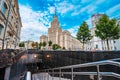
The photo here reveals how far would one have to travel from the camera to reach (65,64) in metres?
14.2

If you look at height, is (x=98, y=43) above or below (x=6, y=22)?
below

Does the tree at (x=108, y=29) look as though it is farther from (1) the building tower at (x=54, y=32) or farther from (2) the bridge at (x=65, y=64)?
(1) the building tower at (x=54, y=32)

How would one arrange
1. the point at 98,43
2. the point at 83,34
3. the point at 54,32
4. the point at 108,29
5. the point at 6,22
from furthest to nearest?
the point at 54,32
the point at 98,43
the point at 83,34
the point at 108,29
the point at 6,22

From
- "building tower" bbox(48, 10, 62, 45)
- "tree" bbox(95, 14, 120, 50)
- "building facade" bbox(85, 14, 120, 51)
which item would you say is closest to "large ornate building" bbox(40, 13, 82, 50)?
"building tower" bbox(48, 10, 62, 45)

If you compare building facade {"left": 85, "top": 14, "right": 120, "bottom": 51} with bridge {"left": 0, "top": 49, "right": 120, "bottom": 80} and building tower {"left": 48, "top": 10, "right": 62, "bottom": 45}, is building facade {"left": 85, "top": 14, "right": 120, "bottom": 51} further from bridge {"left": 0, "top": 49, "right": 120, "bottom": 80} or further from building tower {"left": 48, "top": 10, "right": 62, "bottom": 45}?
building tower {"left": 48, "top": 10, "right": 62, "bottom": 45}

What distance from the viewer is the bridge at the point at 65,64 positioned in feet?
6.08

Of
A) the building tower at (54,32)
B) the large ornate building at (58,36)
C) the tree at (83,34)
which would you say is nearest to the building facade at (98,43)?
the tree at (83,34)

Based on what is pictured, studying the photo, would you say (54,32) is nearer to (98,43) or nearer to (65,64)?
(98,43)

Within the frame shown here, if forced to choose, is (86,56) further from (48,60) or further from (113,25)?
(113,25)

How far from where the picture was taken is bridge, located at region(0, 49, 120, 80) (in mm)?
1853

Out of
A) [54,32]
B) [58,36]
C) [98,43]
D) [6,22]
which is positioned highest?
[54,32]

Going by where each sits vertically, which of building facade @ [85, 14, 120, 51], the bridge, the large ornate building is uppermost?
the large ornate building

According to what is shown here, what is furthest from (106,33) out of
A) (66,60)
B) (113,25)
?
(66,60)

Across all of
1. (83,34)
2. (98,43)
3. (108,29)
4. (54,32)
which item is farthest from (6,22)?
(54,32)
